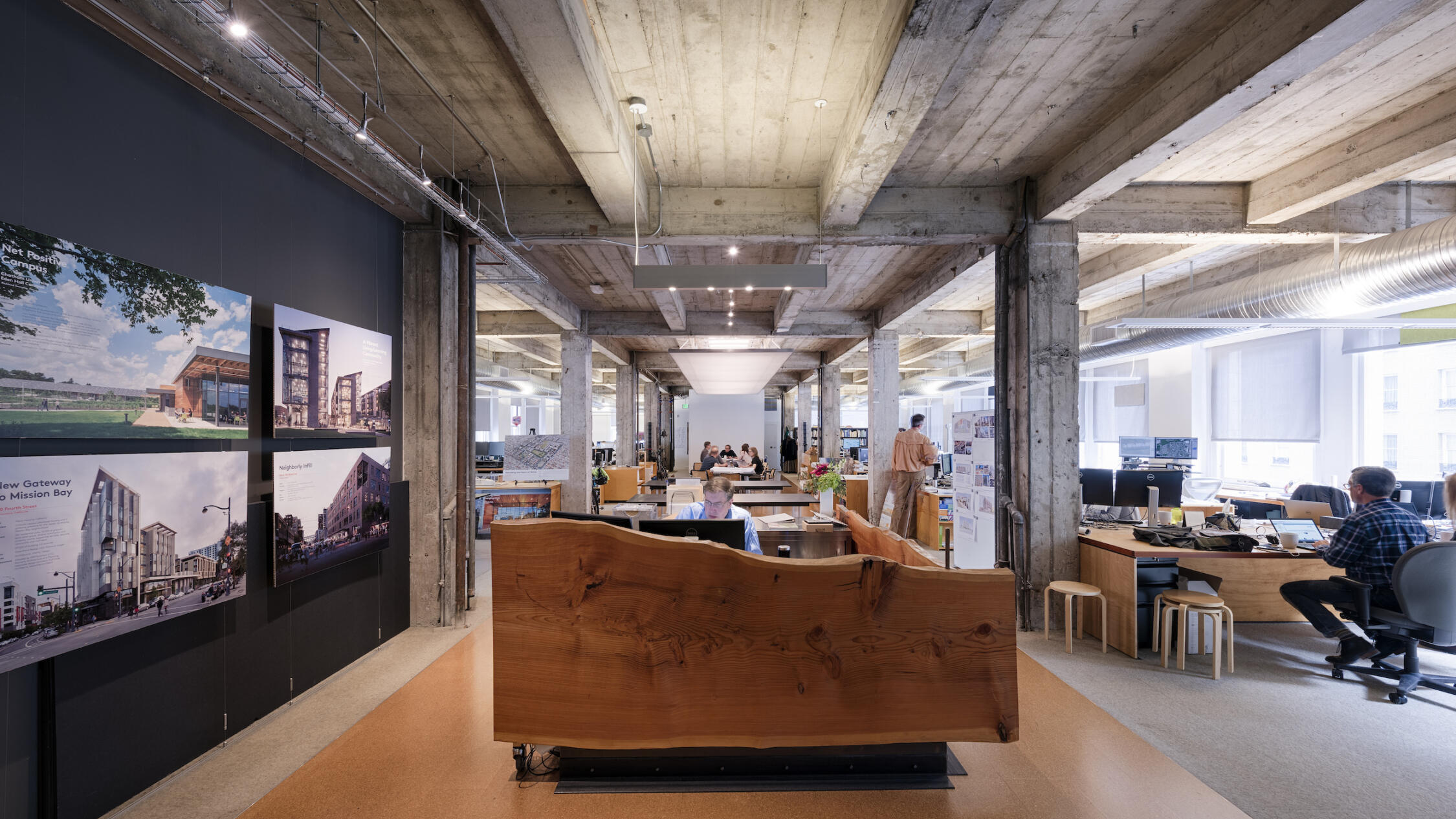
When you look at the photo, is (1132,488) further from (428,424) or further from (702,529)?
(428,424)

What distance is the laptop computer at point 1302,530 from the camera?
16.0 ft

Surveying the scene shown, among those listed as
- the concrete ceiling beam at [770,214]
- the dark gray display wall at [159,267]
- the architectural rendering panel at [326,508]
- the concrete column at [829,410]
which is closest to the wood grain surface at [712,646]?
the dark gray display wall at [159,267]

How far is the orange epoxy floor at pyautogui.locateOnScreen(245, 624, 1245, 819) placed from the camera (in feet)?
7.54

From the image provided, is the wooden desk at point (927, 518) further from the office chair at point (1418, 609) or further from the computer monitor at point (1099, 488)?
the office chair at point (1418, 609)

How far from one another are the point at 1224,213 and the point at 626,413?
39.2 feet

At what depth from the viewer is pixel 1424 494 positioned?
681 centimetres

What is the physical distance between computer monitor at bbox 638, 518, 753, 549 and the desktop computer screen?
4.07 meters

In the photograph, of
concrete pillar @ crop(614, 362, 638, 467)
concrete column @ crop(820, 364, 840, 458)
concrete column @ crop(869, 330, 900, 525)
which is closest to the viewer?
concrete column @ crop(869, 330, 900, 525)

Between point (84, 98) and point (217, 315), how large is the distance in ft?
3.22

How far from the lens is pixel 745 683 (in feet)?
7.64

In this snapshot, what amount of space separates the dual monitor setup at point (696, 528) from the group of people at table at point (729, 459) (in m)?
9.01

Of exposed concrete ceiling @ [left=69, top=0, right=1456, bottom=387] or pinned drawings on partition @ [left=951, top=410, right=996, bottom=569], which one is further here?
Result: pinned drawings on partition @ [left=951, top=410, right=996, bottom=569]

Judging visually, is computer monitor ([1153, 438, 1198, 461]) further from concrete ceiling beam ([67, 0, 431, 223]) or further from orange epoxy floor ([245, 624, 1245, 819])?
concrete ceiling beam ([67, 0, 431, 223])

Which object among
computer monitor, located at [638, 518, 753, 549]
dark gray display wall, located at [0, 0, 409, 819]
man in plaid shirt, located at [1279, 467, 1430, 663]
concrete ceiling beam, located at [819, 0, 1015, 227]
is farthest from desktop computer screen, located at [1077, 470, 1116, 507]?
dark gray display wall, located at [0, 0, 409, 819]
